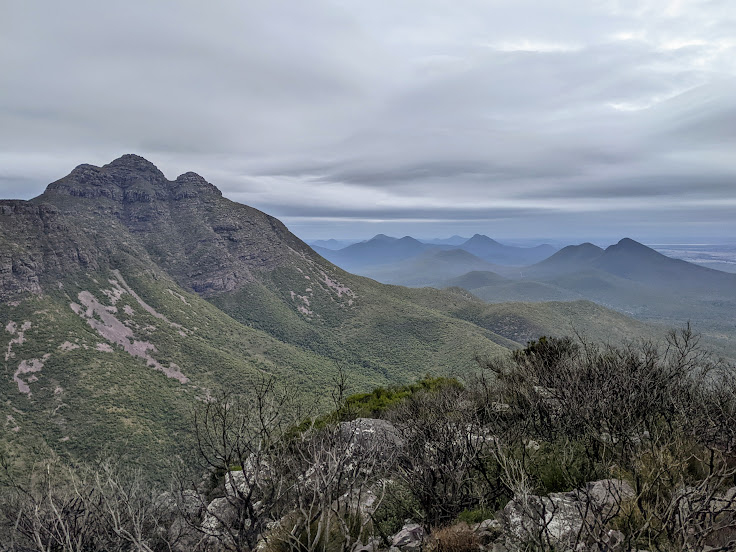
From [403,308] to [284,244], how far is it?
8651 centimetres

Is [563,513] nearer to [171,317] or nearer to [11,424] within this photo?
[11,424]

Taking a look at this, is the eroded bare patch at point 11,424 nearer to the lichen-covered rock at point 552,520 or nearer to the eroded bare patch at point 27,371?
the eroded bare patch at point 27,371

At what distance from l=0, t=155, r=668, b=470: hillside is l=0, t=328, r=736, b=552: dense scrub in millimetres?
16438

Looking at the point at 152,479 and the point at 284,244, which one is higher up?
the point at 284,244

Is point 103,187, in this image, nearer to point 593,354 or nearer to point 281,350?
point 281,350

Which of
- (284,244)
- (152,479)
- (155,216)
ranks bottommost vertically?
(152,479)

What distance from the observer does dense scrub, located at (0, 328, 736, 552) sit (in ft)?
19.5

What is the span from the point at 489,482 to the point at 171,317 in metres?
111

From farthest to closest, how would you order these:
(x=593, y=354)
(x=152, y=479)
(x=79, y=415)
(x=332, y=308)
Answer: (x=332, y=308) < (x=79, y=415) < (x=152, y=479) < (x=593, y=354)

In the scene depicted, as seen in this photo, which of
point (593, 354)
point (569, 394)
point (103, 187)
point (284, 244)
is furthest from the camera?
point (284, 244)

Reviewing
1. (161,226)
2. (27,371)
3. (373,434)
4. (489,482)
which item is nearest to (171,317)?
(27,371)

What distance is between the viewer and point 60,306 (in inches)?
3255

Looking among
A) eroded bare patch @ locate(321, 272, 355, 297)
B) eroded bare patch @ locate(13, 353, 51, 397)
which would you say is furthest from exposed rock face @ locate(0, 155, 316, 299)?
eroded bare patch @ locate(13, 353, 51, 397)

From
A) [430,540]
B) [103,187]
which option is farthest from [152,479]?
[103,187]
